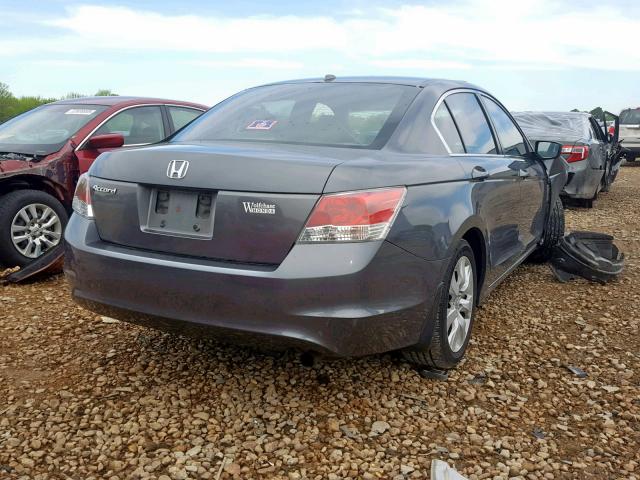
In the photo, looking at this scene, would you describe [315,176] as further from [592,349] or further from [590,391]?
[592,349]

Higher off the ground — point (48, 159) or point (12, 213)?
point (48, 159)

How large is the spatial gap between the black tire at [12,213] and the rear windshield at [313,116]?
7.84ft

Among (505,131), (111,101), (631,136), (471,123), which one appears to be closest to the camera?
(471,123)

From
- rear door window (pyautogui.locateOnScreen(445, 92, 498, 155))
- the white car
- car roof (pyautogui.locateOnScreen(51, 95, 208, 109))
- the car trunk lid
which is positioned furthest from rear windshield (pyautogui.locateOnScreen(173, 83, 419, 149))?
the white car

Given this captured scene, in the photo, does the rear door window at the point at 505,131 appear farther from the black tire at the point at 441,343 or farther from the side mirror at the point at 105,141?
the side mirror at the point at 105,141

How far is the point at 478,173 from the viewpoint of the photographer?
341 cm

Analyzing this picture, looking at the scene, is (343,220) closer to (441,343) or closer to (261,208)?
(261,208)

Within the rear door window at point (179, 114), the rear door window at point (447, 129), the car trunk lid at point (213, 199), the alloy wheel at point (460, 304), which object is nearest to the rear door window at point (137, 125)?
the rear door window at point (179, 114)

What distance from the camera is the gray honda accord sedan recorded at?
2.49m

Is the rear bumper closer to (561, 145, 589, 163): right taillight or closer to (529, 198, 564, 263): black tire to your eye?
(529, 198, 564, 263): black tire

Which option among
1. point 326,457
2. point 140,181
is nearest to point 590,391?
point 326,457

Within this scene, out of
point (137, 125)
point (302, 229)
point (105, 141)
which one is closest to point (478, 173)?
point (302, 229)

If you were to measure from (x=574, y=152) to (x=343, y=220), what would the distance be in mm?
7222

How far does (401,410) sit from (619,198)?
1016 centimetres
